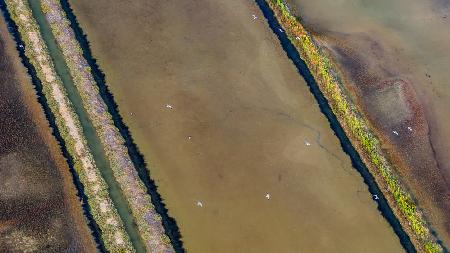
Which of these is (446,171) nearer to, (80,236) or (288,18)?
(288,18)

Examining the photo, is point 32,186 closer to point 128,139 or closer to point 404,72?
point 128,139

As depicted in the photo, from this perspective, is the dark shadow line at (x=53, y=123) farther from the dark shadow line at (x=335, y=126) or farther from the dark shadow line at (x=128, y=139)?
the dark shadow line at (x=335, y=126)

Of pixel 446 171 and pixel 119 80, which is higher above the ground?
pixel 119 80

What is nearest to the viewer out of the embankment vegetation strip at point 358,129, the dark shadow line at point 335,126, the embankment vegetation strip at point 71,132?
the embankment vegetation strip at point 71,132

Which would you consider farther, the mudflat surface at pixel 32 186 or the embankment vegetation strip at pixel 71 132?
the embankment vegetation strip at pixel 71 132

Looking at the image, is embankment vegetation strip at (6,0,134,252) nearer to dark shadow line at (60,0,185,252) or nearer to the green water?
the green water

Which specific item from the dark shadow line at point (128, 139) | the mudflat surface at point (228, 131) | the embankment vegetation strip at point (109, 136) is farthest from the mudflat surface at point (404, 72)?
the embankment vegetation strip at point (109, 136)

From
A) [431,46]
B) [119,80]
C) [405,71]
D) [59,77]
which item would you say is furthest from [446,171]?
[59,77]
